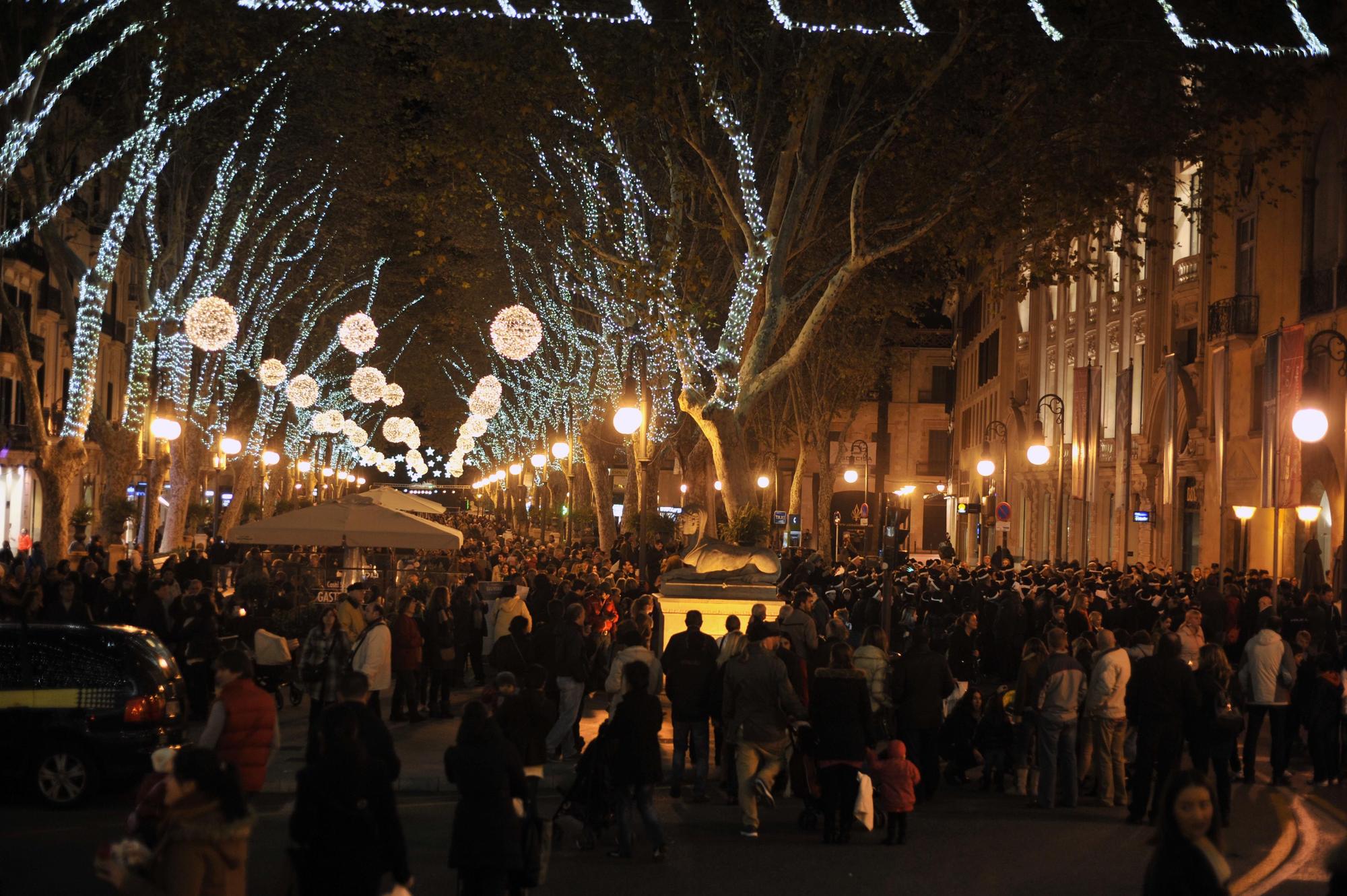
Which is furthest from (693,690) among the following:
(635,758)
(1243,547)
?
(1243,547)

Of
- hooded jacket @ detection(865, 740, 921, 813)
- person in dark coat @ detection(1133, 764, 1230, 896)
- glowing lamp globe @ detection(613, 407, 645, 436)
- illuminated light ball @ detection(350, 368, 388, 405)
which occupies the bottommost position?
hooded jacket @ detection(865, 740, 921, 813)

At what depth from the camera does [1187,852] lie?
578 centimetres

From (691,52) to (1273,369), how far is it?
1193 cm

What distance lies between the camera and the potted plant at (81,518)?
39.2 m

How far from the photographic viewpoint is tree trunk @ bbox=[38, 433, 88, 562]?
94.6 ft

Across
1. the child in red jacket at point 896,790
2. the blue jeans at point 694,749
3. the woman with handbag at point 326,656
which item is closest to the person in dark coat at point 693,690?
the blue jeans at point 694,749

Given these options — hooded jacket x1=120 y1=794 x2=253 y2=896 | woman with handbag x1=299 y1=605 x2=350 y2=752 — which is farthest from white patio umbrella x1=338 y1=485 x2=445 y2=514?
hooded jacket x1=120 y1=794 x2=253 y2=896

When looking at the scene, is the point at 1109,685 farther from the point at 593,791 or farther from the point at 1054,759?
the point at 593,791

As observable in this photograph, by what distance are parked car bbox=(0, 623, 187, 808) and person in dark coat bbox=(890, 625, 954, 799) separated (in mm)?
5832

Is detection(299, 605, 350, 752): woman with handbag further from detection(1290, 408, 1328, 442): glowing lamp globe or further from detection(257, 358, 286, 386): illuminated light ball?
detection(257, 358, 286, 386): illuminated light ball

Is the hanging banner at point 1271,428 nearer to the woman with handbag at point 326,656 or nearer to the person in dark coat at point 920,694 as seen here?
the person in dark coat at point 920,694

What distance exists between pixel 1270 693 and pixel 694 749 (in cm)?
569

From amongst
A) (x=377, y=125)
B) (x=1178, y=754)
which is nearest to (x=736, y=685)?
(x=1178, y=754)

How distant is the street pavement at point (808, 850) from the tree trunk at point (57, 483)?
16294 mm
